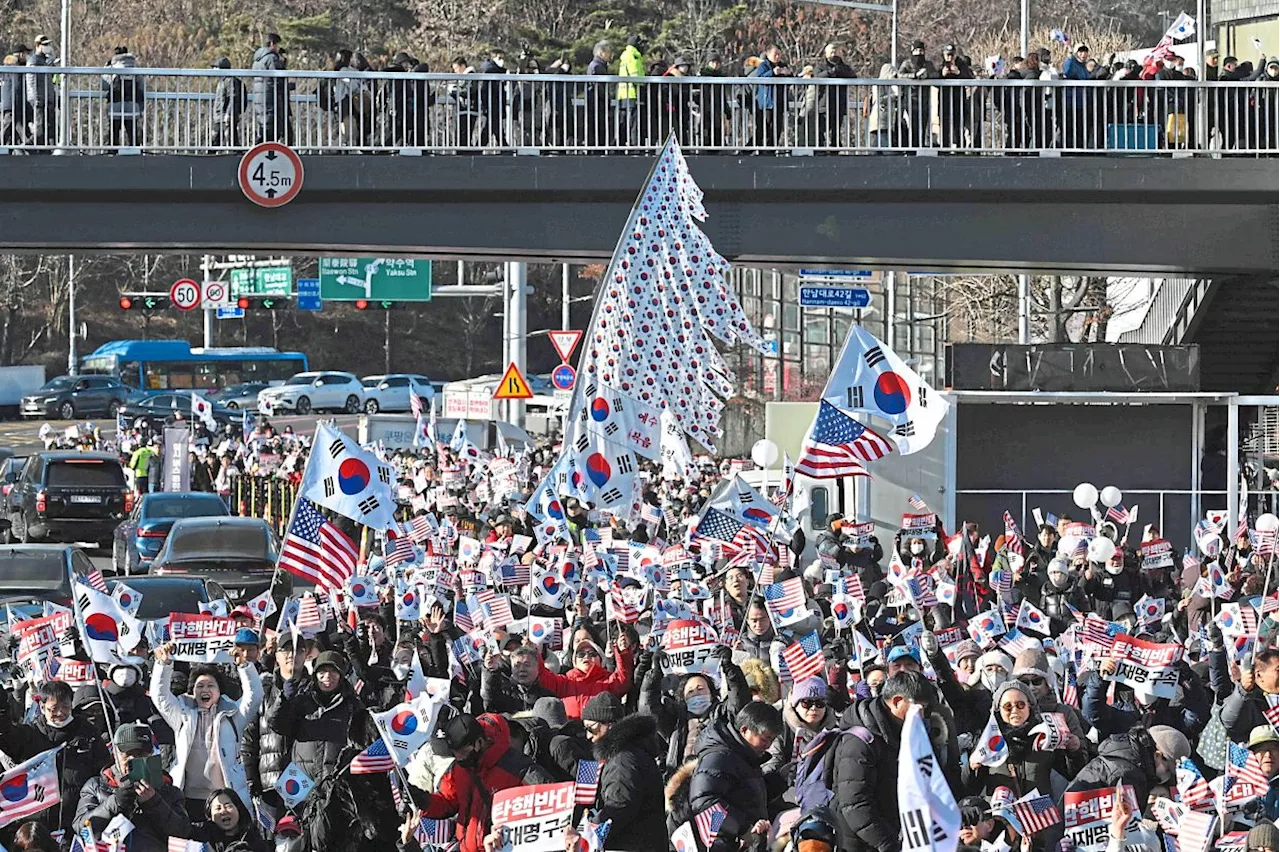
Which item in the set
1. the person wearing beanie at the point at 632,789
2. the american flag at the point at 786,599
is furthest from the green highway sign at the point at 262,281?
the person wearing beanie at the point at 632,789

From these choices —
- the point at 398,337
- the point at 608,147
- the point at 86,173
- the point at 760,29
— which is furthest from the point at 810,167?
the point at 398,337

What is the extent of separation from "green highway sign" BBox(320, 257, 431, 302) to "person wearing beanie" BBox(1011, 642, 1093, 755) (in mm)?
37192

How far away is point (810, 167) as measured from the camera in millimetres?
28375

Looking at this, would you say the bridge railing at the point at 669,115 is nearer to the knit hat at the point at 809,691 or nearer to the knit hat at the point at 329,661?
the knit hat at the point at 329,661

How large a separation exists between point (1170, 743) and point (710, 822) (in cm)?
268

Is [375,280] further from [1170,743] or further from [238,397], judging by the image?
[1170,743]

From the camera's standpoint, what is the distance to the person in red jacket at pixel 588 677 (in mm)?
13344

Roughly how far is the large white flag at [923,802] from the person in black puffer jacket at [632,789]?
258cm

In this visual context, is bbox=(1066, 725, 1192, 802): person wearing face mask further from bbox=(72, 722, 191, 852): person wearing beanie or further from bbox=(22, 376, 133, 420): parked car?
bbox=(22, 376, 133, 420): parked car

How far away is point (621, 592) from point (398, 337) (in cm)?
8119

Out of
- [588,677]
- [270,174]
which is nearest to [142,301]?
[270,174]

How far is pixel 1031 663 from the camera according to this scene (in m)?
12.2

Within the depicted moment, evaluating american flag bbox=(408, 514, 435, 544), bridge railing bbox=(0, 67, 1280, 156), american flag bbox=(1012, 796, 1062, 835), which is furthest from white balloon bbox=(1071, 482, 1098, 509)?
american flag bbox=(1012, 796, 1062, 835)

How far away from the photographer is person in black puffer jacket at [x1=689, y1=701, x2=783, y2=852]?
9.83m
